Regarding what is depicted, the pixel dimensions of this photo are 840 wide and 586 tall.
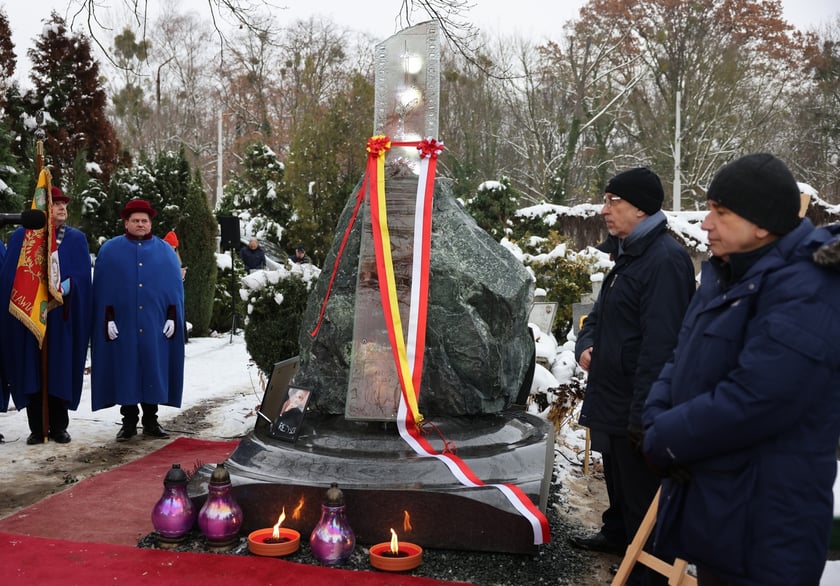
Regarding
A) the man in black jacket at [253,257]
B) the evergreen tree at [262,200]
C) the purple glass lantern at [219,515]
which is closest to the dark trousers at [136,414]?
the purple glass lantern at [219,515]

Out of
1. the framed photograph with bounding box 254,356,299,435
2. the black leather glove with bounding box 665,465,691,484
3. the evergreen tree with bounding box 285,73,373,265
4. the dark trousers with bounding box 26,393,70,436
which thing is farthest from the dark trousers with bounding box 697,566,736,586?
the evergreen tree with bounding box 285,73,373,265

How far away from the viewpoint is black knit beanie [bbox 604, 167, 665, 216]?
3430 mm

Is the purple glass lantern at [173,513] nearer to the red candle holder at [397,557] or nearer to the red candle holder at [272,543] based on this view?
the red candle holder at [272,543]

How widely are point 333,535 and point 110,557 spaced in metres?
1.12

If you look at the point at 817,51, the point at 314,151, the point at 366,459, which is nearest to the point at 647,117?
the point at 817,51

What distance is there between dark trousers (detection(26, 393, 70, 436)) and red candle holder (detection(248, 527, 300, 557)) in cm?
322

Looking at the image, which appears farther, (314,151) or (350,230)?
(314,151)

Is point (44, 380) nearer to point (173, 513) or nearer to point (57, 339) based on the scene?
point (57, 339)

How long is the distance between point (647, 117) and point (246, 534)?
29156mm

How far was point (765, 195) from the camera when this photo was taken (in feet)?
6.67

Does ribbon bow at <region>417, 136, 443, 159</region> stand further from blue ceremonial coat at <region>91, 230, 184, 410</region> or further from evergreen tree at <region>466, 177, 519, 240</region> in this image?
evergreen tree at <region>466, 177, 519, 240</region>

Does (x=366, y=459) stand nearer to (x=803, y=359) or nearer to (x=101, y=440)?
(x=803, y=359)

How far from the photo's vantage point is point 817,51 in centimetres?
2894

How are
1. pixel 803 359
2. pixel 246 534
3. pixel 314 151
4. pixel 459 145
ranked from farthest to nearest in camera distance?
1. pixel 459 145
2. pixel 314 151
3. pixel 246 534
4. pixel 803 359
